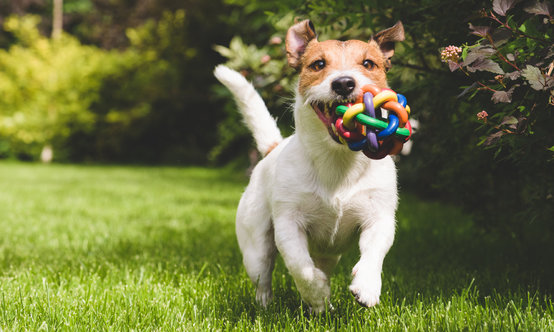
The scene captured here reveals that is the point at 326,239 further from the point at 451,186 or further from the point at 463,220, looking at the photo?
the point at 463,220

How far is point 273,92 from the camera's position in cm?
414

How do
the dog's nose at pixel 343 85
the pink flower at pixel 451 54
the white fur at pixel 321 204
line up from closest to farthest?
the pink flower at pixel 451 54 → the dog's nose at pixel 343 85 → the white fur at pixel 321 204

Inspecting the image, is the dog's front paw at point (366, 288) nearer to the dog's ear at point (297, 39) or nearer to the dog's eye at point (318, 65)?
→ the dog's eye at point (318, 65)

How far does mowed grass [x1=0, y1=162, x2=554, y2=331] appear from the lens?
2.29m

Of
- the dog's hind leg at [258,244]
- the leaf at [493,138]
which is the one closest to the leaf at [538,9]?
the leaf at [493,138]

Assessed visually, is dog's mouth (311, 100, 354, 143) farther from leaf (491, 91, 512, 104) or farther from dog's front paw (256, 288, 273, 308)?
dog's front paw (256, 288, 273, 308)

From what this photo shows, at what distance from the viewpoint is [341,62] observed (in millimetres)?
2377

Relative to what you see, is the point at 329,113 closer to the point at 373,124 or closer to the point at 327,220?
the point at 373,124

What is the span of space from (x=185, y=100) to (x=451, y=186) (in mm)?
15257

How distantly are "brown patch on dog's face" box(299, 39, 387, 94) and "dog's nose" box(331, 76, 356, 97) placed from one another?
7.4 inches

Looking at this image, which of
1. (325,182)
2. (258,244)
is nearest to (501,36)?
(325,182)

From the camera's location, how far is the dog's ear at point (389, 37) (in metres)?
2.49

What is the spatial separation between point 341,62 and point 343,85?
0.90ft

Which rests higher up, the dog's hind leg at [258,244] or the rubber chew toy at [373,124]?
the rubber chew toy at [373,124]
